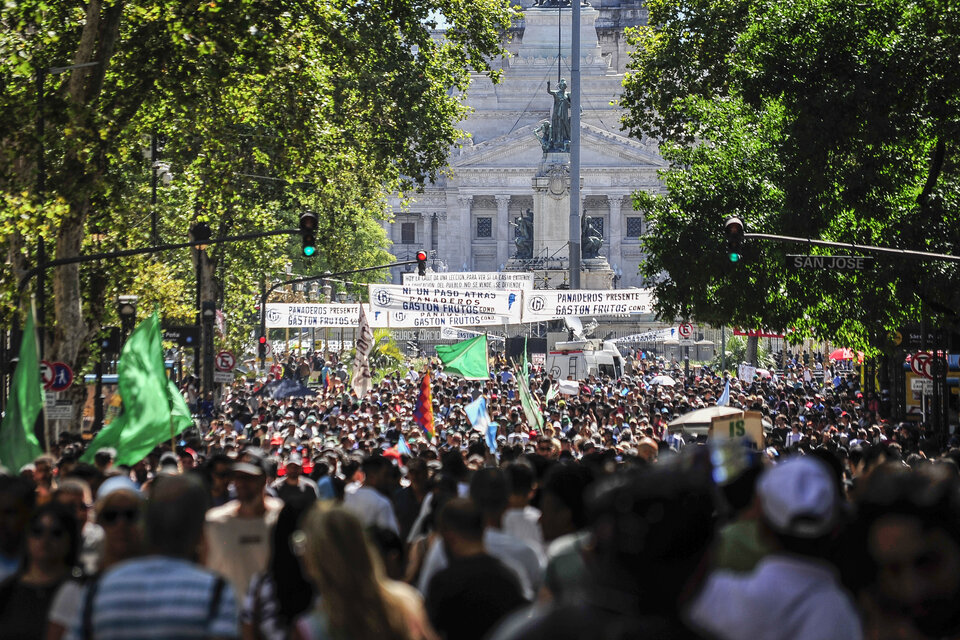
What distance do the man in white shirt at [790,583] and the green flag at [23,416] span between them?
789 cm

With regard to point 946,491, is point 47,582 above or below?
below

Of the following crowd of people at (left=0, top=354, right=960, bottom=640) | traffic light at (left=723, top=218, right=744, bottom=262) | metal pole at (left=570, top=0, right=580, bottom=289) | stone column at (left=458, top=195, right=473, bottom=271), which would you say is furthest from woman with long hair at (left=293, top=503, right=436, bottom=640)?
stone column at (left=458, top=195, right=473, bottom=271)

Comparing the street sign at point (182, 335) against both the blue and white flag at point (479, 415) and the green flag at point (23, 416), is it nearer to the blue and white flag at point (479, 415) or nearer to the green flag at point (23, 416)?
the blue and white flag at point (479, 415)

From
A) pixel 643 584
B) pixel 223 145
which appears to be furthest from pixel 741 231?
pixel 643 584

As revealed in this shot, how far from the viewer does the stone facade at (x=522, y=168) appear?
98562 mm

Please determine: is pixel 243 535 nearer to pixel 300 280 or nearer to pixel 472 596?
pixel 472 596

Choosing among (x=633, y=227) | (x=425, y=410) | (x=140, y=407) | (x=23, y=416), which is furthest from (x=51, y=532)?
(x=633, y=227)

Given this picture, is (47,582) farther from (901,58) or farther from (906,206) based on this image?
(906,206)

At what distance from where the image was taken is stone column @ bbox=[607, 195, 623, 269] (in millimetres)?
99375

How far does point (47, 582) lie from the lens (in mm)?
4895

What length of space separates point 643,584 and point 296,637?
148 cm

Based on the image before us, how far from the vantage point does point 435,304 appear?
37656mm

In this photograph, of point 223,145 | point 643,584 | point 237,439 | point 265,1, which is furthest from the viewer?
point 223,145

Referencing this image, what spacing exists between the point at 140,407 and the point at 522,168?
3473 inches
